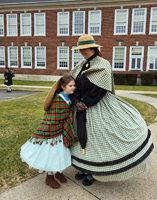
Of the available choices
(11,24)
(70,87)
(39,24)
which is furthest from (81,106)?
(11,24)

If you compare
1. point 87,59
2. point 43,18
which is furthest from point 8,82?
point 43,18

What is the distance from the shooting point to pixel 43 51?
69.6 ft

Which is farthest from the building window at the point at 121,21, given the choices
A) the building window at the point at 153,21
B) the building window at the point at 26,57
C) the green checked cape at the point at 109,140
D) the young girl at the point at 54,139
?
the young girl at the point at 54,139

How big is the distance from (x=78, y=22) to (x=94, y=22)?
5.60 ft

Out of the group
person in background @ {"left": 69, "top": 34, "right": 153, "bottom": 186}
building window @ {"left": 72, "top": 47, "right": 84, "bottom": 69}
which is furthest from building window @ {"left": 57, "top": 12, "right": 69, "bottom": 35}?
person in background @ {"left": 69, "top": 34, "right": 153, "bottom": 186}

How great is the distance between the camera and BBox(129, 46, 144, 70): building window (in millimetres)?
19047

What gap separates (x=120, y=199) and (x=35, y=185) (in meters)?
1.10

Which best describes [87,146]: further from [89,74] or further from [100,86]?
[89,74]

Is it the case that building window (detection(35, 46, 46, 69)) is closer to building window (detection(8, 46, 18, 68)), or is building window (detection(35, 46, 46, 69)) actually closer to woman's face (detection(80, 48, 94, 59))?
building window (detection(8, 46, 18, 68))

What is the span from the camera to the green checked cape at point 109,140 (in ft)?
7.15

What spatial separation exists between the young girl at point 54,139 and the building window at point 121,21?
18.4 m

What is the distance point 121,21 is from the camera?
62.1ft

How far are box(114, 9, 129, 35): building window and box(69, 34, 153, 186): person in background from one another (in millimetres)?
18159

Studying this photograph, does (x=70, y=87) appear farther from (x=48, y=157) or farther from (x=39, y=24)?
(x=39, y=24)
